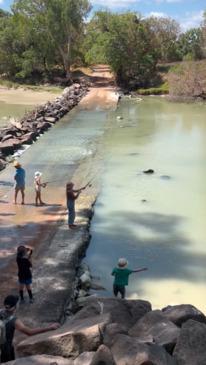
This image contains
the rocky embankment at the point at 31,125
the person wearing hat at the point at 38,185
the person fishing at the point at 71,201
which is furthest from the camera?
the rocky embankment at the point at 31,125

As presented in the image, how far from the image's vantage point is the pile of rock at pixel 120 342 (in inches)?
270

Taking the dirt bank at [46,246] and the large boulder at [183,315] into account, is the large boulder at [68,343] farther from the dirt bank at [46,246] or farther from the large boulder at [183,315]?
the dirt bank at [46,246]

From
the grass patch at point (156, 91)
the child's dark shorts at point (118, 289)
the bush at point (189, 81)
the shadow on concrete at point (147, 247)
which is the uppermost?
the bush at point (189, 81)

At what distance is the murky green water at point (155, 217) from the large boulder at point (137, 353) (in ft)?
14.4

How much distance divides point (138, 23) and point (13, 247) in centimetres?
5487

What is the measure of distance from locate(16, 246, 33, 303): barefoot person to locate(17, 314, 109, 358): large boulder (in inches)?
86.1

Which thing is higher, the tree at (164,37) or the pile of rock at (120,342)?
the tree at (164,37)

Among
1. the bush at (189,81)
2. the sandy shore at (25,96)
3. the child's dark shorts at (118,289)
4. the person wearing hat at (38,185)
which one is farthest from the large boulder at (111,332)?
the bush at (189,81)

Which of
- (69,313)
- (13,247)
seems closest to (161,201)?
(13,247)

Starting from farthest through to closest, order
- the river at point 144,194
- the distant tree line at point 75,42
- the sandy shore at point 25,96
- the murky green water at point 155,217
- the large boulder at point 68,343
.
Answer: the distant tree line at point 75,42 → the sandy shore at point 25,96 → the river at point 144,194 → the murky green water at point 155,217 → the large boulder at point 68,343

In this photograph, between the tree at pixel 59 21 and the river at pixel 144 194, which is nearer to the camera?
the river at pixel 144 194

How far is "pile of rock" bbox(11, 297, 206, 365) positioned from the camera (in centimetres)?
686

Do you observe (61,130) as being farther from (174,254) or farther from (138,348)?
(138,348)

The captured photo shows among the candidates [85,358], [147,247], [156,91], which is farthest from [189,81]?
[85,358]
